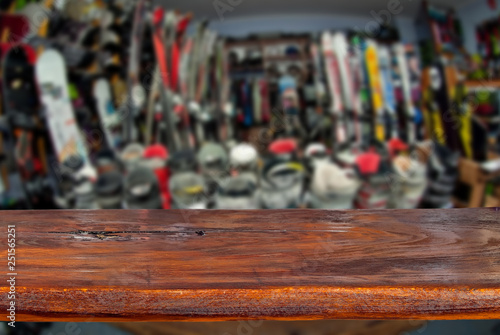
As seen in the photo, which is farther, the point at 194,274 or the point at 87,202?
the point at 87,202

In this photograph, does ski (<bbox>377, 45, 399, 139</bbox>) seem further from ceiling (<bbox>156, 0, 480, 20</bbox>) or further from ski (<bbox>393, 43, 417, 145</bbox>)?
ceiling (<bbox>156, 0, 480, 20</bbox>)

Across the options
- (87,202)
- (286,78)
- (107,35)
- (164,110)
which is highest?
(107,35)

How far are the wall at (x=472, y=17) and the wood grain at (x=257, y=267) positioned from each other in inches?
64.8

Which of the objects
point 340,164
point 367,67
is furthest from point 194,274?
point 367,67

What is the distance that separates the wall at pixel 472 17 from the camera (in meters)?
2.09

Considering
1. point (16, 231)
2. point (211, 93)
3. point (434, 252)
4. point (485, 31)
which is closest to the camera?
point (434, 252)

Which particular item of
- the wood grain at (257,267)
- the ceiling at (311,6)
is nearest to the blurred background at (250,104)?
the ceiling at (311,6)

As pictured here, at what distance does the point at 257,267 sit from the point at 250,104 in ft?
5.43

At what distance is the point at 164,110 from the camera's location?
221cm

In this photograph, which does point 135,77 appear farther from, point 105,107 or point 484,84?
point 484,84

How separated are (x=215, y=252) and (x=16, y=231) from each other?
412 mm

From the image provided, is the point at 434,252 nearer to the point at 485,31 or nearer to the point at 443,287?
the point at 443,287

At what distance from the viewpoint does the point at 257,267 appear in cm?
61

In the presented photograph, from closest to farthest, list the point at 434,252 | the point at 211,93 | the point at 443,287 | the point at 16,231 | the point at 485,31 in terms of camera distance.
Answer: the point at 443,287 → the point at 434,252 → the point at 16,231 → the point at 485,31 → the point at 211,93
